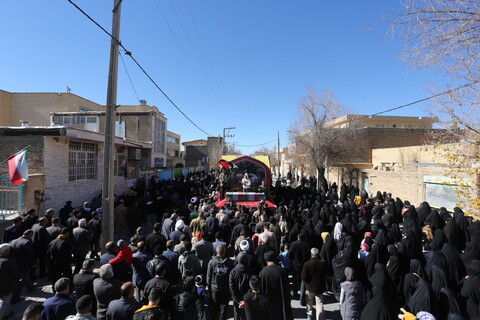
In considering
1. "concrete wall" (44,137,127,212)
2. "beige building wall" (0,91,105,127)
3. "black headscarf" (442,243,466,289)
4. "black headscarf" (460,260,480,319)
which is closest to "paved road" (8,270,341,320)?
"black headscarf" (460,260,480,319)

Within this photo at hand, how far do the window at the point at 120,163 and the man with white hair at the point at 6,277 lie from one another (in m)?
11.4

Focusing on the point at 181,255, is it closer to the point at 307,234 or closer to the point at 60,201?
the point at 307,234

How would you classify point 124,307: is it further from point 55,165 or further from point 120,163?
point 120,163

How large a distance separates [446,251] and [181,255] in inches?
205

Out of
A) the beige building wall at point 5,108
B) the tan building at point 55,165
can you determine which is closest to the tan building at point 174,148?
the beige building wall at point 5,108

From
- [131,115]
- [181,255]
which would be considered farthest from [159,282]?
[131,115]

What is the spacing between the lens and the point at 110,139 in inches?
263

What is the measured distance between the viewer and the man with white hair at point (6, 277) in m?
4.19

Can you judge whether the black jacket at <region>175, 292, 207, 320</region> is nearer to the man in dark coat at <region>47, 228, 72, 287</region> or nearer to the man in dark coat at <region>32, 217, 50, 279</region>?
the man in dark coat at <region>47, 228, 72, 287</region>

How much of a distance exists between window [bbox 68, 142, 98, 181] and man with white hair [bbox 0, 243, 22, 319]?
7520mm

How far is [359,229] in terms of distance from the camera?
7.62 m

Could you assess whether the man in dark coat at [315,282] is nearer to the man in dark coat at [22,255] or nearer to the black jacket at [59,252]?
the black jacket at [59,252]

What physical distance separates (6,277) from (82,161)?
8843mm

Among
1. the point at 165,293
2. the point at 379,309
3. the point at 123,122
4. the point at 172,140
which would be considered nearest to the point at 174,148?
the point at 172,140
